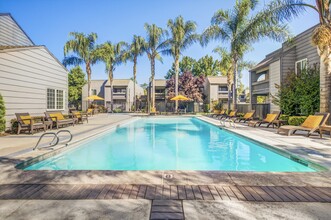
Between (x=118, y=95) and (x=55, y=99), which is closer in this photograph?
(x=55, y=99)

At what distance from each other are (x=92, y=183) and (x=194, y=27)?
25.9 metres

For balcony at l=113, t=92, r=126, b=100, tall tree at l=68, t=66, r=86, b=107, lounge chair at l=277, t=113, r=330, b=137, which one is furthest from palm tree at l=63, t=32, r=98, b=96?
lounge chair at l=277, t=113, r=330, b=137

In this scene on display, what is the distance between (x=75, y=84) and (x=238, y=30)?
128ft

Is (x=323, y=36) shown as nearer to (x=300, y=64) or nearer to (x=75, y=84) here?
(x=300, y=64)

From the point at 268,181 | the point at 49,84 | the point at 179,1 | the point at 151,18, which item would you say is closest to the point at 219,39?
the point at 179,1

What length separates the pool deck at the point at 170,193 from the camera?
2.76 m

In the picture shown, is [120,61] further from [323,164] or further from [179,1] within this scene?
[323,164]

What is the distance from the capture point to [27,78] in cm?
1173

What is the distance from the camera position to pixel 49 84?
13922 mm

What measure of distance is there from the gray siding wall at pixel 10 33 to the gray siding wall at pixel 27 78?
13.4ft

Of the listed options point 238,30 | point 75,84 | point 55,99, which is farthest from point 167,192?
point 75,84

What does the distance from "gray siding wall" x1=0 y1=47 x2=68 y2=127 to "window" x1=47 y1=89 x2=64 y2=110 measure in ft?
1.31

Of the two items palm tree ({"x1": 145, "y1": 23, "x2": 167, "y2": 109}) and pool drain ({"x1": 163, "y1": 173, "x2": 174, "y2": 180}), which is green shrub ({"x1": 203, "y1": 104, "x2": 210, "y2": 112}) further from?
pool drain ({"x1": 163, "y1": 173, "x2": 174, "y2": 180})

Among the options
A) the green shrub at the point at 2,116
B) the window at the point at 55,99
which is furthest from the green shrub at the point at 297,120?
the window at the point at 55,99
